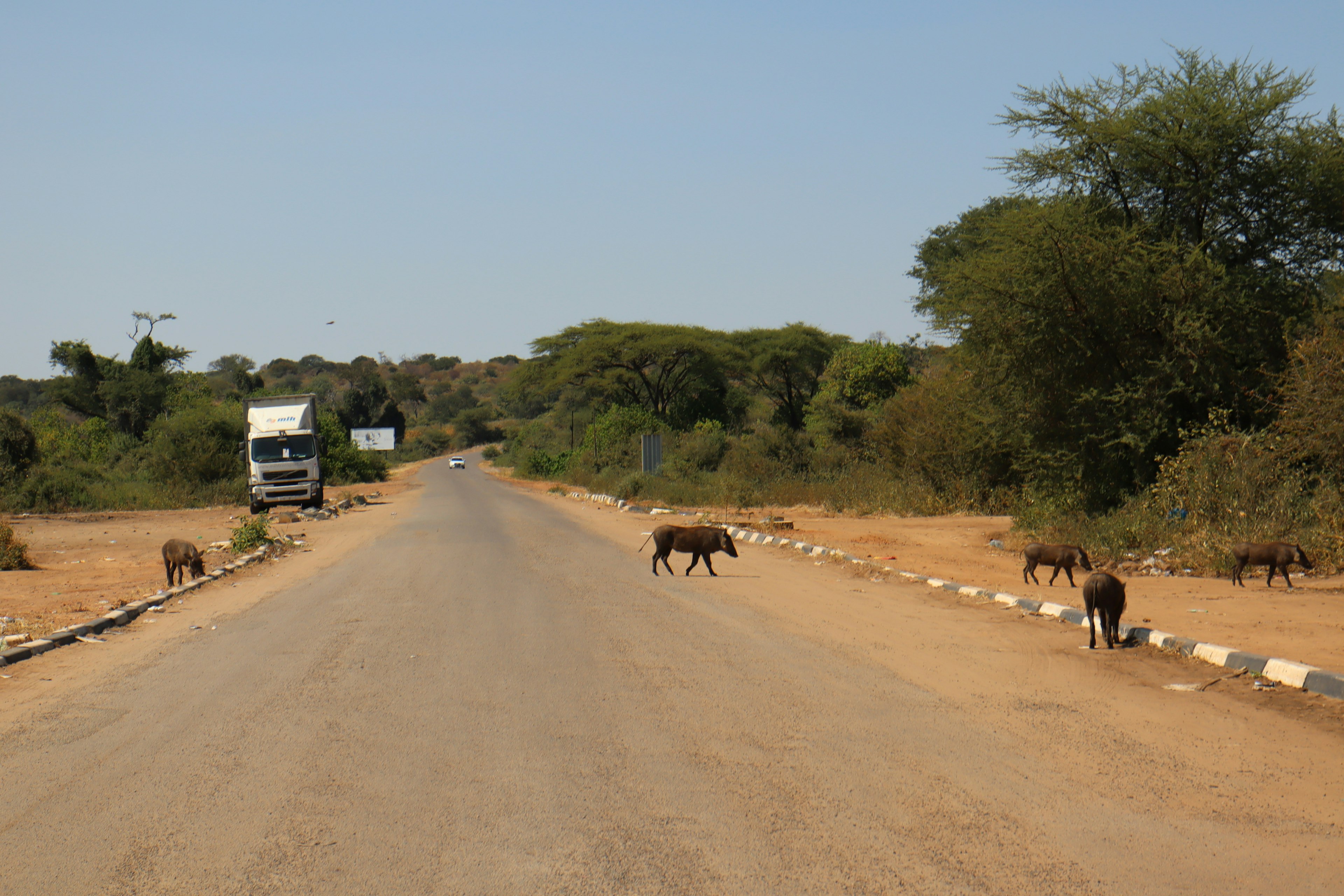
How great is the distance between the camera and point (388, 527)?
2573 centimetres

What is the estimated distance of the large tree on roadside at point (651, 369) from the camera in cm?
5886

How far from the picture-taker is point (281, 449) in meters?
34.5

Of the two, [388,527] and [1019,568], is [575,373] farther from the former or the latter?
[1019,568]

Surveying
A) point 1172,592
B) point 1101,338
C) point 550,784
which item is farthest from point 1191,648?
point 1101,338

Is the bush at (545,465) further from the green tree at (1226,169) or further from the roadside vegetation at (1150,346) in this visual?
the green tree at (1226,169)

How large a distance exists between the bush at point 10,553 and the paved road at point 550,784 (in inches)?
434

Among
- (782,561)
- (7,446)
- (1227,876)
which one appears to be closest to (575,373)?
(7,446)

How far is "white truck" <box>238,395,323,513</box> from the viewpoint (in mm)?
34031

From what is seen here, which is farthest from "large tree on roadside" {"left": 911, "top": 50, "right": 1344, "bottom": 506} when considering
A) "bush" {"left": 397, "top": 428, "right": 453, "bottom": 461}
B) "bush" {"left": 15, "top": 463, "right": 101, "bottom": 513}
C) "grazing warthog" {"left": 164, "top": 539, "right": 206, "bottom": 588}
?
"bush" {"left": 397, "top": 428, "right": 453, "bottom": 461}

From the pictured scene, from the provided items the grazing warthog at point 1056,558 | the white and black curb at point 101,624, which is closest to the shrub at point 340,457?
the white and black curb at point 101,624

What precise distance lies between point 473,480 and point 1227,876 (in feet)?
207

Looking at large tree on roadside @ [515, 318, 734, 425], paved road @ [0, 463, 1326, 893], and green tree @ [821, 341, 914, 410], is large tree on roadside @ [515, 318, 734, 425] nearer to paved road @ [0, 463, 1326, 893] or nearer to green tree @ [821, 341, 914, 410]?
green tree @ [821, 341, 914, 410]

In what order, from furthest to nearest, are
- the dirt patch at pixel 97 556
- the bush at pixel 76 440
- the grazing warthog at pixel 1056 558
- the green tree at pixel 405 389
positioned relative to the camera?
1. the green tree at pixel 405 389
2. the bush at pixel 76 440
3. the grazing warthog at pixel 1056 558
4. the dirt patch at pixel 97 556

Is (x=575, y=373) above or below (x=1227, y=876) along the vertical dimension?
above
